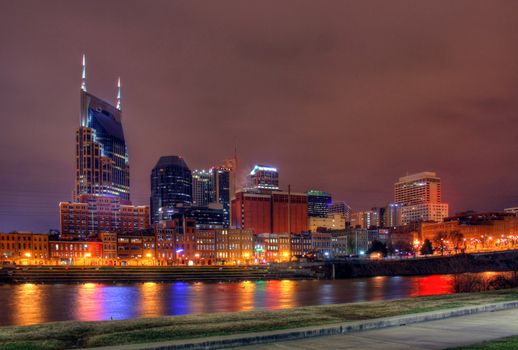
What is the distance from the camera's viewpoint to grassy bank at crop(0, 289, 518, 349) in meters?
16.5

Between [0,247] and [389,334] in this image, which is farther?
[0,247]

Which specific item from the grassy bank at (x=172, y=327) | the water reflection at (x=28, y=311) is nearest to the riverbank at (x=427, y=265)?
the water reflection at (x=28, y=311)

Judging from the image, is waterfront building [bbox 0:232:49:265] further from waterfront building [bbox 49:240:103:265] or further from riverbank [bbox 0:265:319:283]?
riverbank [bbox 0:265:319:283]

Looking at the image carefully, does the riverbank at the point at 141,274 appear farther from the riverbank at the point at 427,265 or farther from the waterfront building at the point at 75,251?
the waterfront building at the point at 75,251

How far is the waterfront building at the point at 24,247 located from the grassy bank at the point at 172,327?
16460 centimetres

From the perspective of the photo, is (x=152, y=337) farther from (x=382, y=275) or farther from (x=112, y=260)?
(x=112, y=260)

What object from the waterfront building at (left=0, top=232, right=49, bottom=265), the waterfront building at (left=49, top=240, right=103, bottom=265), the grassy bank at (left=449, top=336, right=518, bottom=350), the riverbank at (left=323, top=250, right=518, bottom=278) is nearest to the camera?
the grassy bank at (left=449, top=336, right=518, bottom=350)

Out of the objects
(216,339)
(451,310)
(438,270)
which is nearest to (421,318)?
(451,310)

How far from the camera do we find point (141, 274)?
13925cm

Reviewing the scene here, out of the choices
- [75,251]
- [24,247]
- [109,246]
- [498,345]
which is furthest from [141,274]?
[498,345]

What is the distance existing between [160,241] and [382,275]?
258 ft

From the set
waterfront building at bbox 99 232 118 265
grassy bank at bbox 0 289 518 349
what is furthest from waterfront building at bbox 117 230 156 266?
grassy bank at bbox 0 289 518 349

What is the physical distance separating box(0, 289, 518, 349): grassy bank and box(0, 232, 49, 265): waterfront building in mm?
164603

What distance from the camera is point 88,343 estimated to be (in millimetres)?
16047
